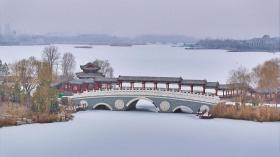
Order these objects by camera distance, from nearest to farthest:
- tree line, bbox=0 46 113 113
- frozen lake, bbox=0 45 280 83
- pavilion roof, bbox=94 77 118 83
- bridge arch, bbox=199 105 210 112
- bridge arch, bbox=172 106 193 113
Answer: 1. tree line, bbox=0 46 113 113
2. bridge arch, bbox=199 105 210 112
3. bridge arch, bbox=172 106 193 113
4. pavilion roof, bbox=94 77 118 83
5. frozen lake, bbox=0 45 280 83

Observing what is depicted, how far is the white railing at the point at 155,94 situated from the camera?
10.9 meters

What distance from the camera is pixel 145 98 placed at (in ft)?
37.0

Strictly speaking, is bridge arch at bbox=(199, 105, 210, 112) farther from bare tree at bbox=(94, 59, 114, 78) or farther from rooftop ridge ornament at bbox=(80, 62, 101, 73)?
bare tree at bbox=(94, 59, 114, 78)

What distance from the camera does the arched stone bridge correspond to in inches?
433

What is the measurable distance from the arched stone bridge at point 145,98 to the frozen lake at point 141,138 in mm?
520

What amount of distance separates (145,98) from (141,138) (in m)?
2.47

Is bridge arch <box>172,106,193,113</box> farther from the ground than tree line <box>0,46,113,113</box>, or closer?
closer

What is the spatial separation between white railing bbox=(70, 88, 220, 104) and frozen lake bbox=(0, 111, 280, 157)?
0.58 meters

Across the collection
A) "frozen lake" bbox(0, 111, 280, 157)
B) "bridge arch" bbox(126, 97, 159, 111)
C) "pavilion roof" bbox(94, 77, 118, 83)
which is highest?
"pavilion roof" bbox(94, 77, 118, 83)

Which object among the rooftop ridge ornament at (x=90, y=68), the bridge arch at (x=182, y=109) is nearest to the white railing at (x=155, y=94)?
the bridge arch at (x=182, y=109)

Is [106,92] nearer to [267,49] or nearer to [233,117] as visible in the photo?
[233,117]

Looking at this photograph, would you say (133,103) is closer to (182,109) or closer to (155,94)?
(155,94)

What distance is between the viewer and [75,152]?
7.92m

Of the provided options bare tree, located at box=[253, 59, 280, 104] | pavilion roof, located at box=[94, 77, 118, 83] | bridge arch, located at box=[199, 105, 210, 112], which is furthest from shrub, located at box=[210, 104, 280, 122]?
pavilion roof, located at box=[94, 77, 118, 83]
